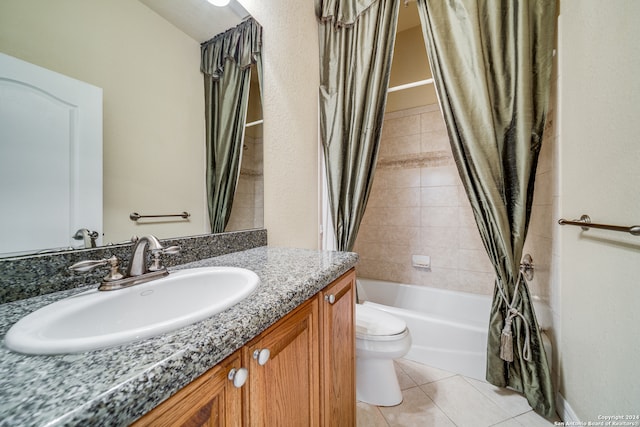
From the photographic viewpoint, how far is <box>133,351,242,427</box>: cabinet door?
0.98 feet

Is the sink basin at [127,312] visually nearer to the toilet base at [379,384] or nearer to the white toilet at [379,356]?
the white toilet at [379,356]

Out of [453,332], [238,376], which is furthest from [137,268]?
[453,332]

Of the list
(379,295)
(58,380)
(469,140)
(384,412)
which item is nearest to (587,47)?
(469,140)

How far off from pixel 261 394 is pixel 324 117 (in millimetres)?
1562

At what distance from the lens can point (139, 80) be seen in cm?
74

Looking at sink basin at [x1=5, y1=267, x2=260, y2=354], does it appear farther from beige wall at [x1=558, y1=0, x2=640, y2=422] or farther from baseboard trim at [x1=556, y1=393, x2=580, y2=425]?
baseboard trim at [x1=556, y1=393, x2=580, y2=425]

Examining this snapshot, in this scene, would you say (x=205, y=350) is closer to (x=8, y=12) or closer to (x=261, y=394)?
(x=261, y=394)

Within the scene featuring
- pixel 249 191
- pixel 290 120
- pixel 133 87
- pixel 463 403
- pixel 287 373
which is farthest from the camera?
pixel 290 120

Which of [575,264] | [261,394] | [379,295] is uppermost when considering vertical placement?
[575,264]

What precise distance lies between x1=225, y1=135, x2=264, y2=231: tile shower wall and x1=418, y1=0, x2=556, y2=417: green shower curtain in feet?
3.52

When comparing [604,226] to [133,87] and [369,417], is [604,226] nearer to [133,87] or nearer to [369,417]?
[369,417]

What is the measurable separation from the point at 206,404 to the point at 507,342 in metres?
1.43

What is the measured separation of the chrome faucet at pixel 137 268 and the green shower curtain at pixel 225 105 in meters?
0.32

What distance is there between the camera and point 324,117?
5.31 ft
